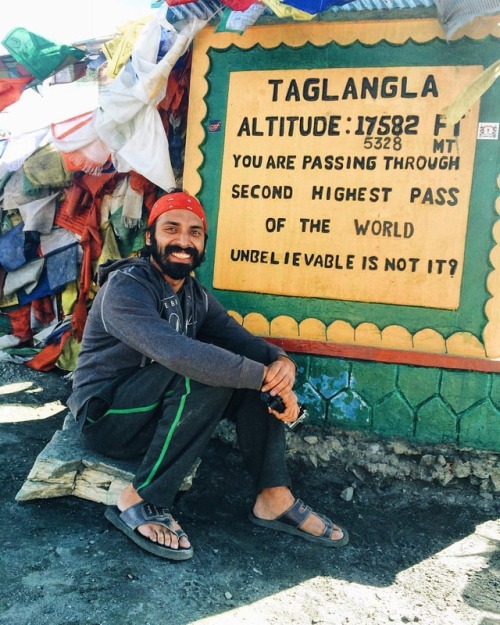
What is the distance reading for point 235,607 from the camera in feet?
7.09

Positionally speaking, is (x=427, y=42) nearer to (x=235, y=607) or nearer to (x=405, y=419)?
(x=405, y=419)

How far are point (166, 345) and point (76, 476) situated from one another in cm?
92

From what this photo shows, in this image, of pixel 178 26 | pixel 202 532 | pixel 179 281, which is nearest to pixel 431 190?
pixel 179 281

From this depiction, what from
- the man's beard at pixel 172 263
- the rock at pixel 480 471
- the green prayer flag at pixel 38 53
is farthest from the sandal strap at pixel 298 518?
the green prayer flag at pixel 38 53

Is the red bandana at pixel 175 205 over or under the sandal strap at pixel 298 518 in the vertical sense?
over

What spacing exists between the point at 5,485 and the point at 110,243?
212 centimetres

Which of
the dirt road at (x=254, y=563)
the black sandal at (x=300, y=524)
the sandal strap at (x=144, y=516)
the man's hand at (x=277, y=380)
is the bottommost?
the dirt road at (x=254, y=563)

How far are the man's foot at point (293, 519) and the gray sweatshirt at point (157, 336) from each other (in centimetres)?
61

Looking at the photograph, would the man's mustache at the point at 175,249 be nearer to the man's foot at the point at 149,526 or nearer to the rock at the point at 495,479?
the man's foot at the point at 149,526

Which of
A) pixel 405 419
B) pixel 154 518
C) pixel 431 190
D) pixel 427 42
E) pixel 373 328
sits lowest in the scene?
pixel 154 518

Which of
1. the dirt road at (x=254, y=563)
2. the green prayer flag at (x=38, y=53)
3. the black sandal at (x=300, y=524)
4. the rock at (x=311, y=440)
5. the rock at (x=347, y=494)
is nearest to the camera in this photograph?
the dirt road at (x=254, y=563)

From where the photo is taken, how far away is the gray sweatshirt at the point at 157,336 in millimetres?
2410

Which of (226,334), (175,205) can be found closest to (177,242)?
(175,205)

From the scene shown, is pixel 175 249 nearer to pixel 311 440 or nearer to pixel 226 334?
pixel 226 334
